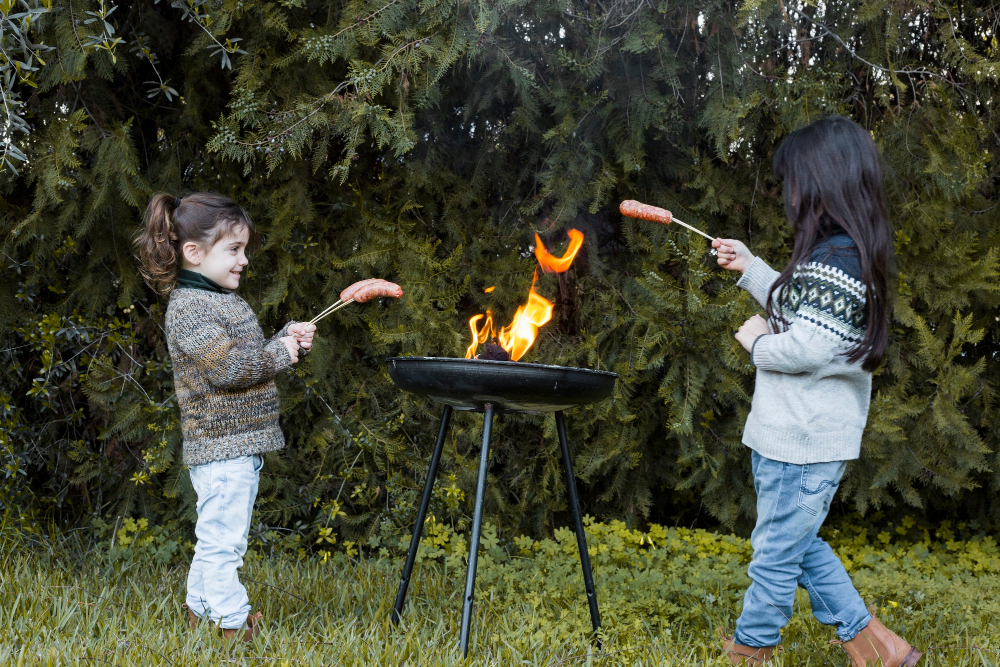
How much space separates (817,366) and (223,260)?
194cm

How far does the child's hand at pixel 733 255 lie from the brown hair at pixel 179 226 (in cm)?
164

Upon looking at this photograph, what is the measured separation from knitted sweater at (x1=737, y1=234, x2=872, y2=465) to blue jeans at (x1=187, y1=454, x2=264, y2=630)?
5.46ft

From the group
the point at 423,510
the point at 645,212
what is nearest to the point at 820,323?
the point at 645,212

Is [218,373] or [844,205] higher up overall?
[844,205]

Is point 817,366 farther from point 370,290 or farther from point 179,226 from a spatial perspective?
point 179,226

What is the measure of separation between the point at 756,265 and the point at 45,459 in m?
3.37

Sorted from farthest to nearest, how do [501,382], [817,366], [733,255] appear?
[733,255]
[817,366]
[501,382]

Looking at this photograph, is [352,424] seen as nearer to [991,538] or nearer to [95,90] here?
[95,90]

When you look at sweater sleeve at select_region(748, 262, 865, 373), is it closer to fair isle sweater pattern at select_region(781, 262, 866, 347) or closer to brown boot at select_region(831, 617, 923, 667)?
fair isle sweater pattern at select_region(781, 262, 866, 347)

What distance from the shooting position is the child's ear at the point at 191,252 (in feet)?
8.92

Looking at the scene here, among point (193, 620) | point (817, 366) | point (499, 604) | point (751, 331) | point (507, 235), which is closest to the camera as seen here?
point (817, 366)

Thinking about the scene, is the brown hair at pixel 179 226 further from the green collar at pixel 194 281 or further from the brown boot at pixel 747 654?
the brown boot at pixel 747 654

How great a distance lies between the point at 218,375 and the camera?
8.55 feet

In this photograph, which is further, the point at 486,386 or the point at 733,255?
the point at 733,255
